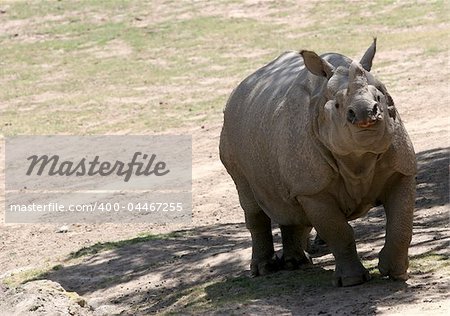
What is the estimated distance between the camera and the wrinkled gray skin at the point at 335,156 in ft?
26.6

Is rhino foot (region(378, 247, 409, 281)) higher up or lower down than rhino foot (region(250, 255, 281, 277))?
higher up

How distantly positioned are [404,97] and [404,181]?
12254mm

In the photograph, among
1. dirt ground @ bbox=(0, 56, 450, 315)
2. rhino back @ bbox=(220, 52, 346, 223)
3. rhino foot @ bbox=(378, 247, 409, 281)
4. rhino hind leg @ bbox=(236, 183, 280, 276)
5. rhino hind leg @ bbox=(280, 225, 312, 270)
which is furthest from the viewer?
rhino hind leg @ bbox=(236, 183, 280, 276)

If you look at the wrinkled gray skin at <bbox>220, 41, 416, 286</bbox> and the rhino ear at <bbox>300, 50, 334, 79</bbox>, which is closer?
the wrinkled gray skin at <bbox>220, 41, 416, 286</bbox>

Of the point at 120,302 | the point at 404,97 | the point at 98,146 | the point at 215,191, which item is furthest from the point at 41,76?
the point at 120,302

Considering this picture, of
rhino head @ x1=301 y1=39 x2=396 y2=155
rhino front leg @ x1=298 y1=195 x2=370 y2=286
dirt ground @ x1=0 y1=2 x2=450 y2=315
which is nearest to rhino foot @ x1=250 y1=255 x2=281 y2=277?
dirt ground @ x1=0 y1=2 x2=450 y2=315

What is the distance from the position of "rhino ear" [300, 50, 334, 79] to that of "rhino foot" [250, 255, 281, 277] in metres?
2.09

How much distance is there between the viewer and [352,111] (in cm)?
792

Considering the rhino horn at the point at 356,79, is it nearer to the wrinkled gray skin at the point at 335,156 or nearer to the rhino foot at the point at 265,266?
the wrinkled gray skin at the point at 335,156

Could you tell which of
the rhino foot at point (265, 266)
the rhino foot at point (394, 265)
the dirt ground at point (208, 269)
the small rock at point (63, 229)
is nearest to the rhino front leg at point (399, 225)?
the rhino foot at point (394, 265)

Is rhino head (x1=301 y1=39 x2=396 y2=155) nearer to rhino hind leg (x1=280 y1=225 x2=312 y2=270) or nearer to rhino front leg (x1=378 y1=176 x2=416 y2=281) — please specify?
rhino front leg (x1=378 y1=176 x2=416 y2=281)

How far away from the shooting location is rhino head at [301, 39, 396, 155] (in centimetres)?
787

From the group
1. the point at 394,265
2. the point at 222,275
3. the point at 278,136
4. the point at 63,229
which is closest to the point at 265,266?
the point at 222,275

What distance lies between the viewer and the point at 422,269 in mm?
9156
